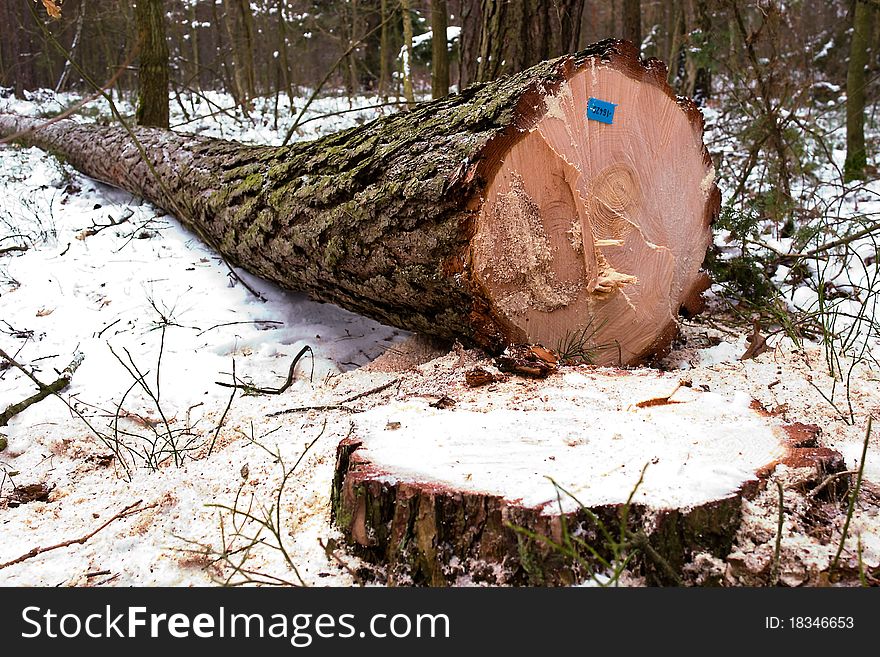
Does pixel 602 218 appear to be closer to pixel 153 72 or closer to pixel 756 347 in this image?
pixel 756 347

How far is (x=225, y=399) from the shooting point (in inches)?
98.2

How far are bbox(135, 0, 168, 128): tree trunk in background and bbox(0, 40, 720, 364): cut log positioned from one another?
3.48 m

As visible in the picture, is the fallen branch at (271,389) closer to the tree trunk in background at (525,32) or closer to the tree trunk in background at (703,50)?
the tree trunk in background at (525,32)

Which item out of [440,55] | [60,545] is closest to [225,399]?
[60,545]

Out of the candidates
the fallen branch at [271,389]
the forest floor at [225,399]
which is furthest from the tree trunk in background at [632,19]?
the fallen branch at [271,389]

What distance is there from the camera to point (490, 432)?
1539 mm

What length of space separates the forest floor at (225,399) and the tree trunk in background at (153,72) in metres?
1.74

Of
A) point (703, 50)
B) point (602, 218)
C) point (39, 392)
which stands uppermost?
point (703, 50)

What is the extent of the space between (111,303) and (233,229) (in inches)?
28.2

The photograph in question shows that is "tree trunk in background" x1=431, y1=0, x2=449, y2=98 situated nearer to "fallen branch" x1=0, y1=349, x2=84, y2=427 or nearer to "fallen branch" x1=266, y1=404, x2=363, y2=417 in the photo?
"fallen branch" x1=0, y1=349, x2=84, y2=427

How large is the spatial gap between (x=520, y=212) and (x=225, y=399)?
130 cm

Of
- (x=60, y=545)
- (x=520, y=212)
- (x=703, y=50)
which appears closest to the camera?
(x=60, y=545)

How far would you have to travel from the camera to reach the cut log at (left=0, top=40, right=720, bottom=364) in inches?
88.5
